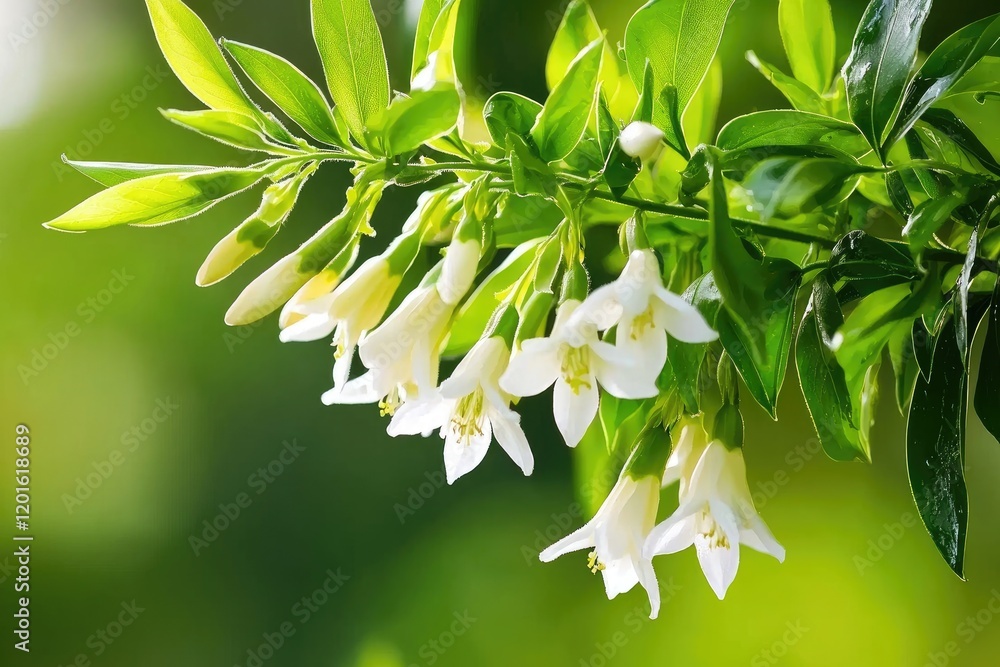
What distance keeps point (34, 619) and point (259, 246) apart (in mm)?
1087

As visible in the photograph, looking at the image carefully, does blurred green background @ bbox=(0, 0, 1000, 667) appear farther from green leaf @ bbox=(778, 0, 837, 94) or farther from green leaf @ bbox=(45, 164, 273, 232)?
green leaf @ bbox=(45, 164, 273, 232)

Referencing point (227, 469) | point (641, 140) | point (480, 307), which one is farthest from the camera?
point (227, 469)

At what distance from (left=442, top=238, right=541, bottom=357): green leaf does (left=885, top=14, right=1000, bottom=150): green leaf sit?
16 centimetres

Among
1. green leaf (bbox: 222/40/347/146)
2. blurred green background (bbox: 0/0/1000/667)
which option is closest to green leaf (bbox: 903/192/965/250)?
green leaf (bbox: 222/40/347/146)

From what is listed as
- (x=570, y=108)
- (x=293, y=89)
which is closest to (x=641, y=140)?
(x=570, y=108)

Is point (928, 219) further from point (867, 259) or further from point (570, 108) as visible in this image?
point (570, 108)

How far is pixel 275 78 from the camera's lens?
0.95 feet

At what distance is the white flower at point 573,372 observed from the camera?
0.26 m

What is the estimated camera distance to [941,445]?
292 mm

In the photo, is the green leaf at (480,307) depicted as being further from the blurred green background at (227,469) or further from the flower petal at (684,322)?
the blurred green background at (227,469)

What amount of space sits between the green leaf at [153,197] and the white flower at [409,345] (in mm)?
72

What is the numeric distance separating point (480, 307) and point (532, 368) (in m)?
0.10

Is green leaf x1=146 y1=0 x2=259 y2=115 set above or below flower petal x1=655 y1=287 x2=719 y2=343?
above

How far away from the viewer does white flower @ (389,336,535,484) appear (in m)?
0.29
